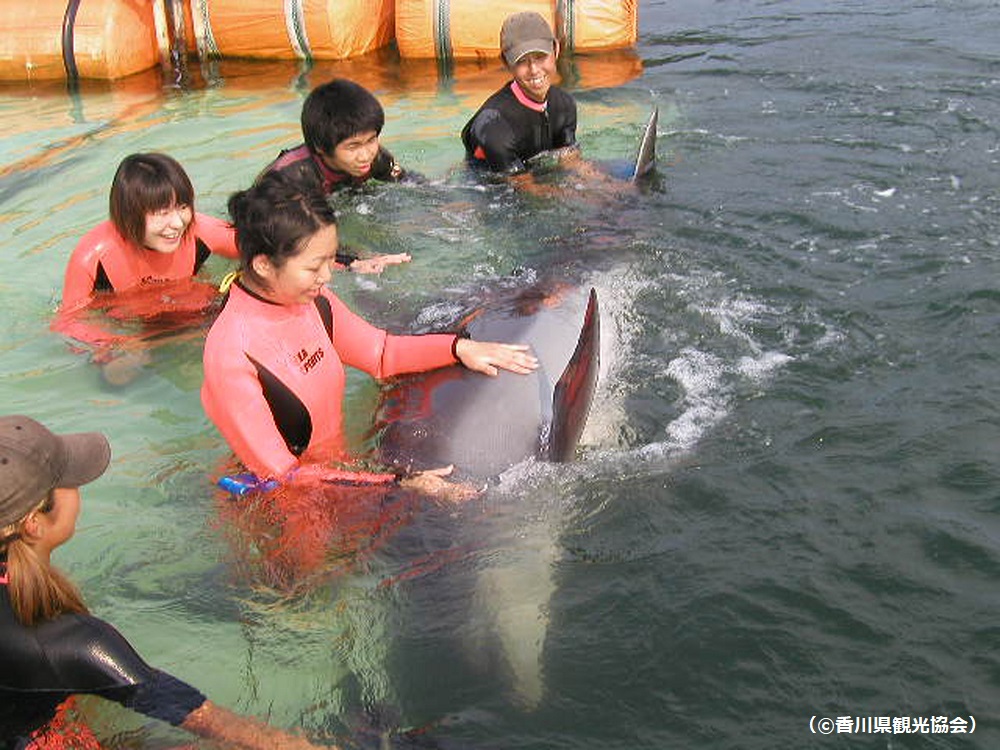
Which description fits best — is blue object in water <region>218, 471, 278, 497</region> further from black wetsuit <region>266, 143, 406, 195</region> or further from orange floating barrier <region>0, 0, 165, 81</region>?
orange floating barrier <region>0, 0, 165, 81</region>

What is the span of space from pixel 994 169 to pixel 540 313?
12.3 ft

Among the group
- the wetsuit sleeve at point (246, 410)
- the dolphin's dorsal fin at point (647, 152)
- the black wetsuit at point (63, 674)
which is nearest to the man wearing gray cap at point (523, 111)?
the dolphin's dorsal fin at point (647, 152)

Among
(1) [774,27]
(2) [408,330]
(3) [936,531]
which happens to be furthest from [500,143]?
(1) [774,27]

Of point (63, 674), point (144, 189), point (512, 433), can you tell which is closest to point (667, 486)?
point (512, 433)

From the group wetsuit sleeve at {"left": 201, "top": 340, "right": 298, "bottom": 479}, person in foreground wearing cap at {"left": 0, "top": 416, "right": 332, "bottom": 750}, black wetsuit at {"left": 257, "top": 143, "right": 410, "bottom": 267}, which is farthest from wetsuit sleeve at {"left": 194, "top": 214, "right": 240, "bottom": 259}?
person in foreground wearing cap at {"left": 0, "top": 416, "right": 332, "bottom": 750}

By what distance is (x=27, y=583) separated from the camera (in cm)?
240

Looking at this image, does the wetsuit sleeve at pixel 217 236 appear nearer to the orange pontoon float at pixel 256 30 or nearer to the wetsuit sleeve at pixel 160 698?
the wetsuit sleeve at pixel 160 698

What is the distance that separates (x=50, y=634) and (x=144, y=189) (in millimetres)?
2871

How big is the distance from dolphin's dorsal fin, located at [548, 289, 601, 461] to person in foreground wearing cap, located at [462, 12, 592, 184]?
3.33 m

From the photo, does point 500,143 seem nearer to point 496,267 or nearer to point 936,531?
point 496,267

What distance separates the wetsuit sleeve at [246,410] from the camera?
354 centimetres

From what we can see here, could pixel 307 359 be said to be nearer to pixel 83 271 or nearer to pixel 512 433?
pixel 512 433

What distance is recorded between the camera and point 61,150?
8.41 meters

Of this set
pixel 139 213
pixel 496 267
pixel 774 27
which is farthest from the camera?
pixel 774 27
